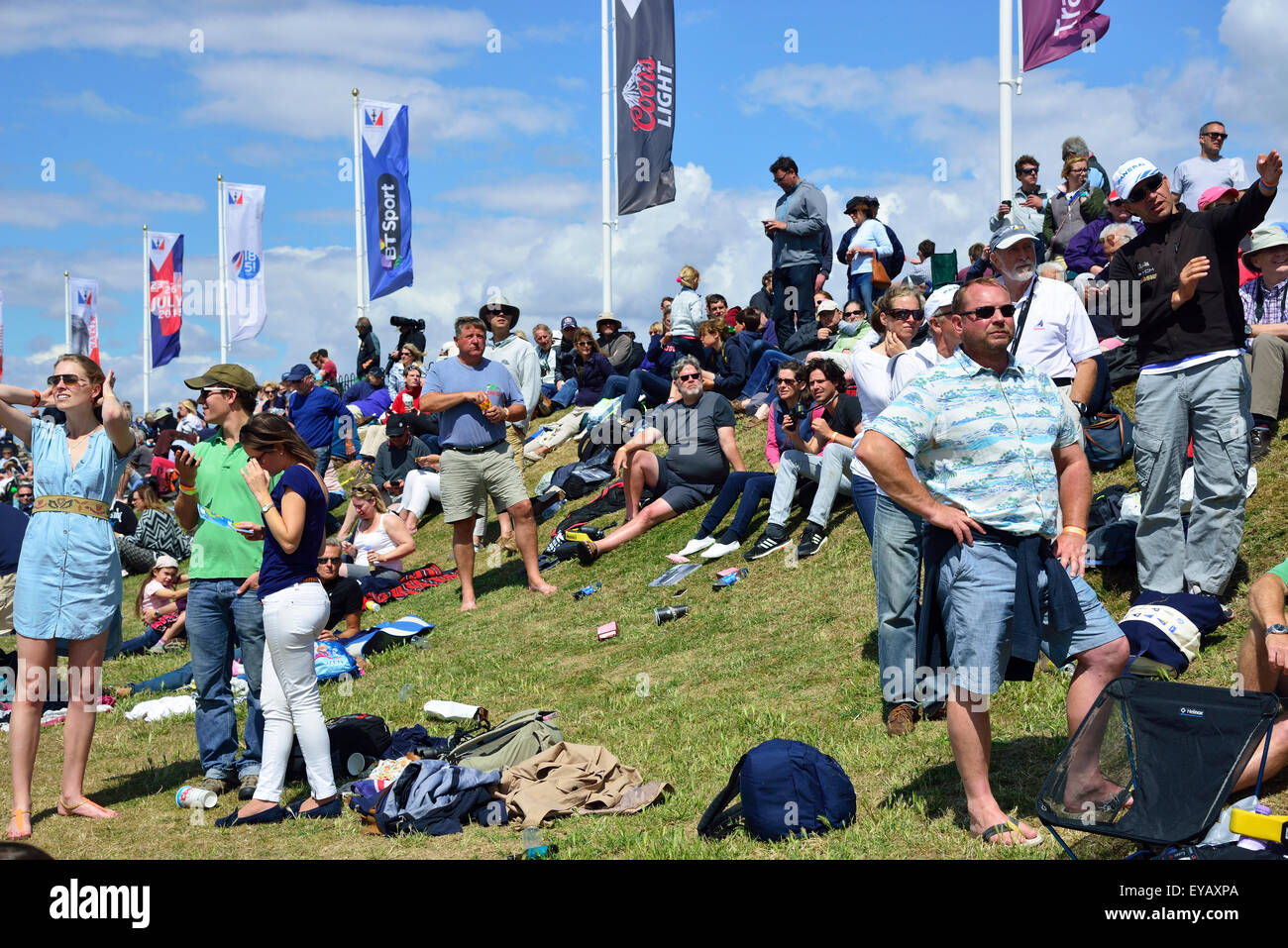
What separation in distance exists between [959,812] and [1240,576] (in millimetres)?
3104

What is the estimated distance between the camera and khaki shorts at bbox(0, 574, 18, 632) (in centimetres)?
1029

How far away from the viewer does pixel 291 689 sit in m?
5.69

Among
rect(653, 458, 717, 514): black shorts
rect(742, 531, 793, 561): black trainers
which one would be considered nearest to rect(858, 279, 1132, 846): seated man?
rect(742, 531, 793, 561): black trainers

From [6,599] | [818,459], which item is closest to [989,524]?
[818,459]

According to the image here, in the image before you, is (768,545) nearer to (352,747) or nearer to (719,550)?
(719,550)

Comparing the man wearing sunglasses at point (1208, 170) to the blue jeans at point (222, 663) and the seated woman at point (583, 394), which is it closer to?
the seated woman at point (583, 394)

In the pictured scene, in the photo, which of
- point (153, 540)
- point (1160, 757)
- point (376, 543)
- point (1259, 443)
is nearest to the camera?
point (1160, 757)

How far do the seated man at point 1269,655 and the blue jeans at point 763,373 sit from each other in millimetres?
9388

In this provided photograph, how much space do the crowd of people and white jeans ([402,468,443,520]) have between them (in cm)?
197

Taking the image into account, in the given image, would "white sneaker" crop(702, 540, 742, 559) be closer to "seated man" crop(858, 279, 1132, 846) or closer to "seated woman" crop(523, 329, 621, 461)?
"seated man" crop(858, 279, 1132, 846)

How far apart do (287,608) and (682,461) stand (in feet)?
21.9

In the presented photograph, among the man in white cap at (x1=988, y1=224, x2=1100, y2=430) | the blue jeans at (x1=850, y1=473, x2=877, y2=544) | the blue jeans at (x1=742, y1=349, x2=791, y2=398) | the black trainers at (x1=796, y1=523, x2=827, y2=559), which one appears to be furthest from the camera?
the blue jeans at (x1=742, y1=349, x2=791, y2=398)

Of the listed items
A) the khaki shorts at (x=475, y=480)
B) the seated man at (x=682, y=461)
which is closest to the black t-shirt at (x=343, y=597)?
the khaki shorts at (x=475, y=480)

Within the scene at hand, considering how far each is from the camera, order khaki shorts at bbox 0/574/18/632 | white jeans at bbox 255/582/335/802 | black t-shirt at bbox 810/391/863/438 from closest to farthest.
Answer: white jeans at bbox 255/582/335/802, black t-shirt at bbox 810/391/863/438, khaki shorts at bbox 0/574/18/632
